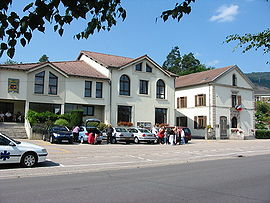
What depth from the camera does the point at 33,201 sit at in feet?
23.1

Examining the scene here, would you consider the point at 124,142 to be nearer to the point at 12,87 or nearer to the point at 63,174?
the point at 12,87

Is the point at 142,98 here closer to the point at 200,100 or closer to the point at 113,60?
the point at 113,60

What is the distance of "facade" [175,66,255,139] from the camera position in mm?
42469

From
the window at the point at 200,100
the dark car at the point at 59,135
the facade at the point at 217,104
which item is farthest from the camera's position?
the window at the point at 200,100

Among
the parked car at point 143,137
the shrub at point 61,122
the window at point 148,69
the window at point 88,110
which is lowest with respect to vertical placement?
the parked car at point 143,137

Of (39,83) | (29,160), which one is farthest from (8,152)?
(39,83)

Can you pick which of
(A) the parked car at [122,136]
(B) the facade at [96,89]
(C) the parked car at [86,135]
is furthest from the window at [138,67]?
(C) the parked car at [86,135]

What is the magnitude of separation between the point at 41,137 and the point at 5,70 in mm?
7779

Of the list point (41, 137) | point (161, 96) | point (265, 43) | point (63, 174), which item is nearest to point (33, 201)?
point (63, 174)

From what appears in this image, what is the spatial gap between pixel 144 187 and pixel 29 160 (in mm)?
6148

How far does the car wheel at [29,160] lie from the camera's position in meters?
12.6

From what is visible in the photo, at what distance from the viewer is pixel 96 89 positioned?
3506cm

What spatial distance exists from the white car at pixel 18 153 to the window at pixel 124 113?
2283 cm

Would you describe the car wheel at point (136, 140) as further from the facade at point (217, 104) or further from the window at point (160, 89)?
the facade at point (217, 104)
